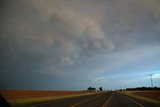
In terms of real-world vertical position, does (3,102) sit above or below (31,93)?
below

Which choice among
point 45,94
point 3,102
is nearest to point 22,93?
point 45,94

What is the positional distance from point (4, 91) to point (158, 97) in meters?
21.3

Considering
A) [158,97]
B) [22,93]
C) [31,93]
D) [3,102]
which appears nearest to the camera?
[3,102]

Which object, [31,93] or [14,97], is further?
[31,93]

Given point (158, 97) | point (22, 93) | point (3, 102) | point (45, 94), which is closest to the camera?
point (3, 102)

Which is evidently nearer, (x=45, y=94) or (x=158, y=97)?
(x=158, y=97)

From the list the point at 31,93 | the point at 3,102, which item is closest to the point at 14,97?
the point at 31,93

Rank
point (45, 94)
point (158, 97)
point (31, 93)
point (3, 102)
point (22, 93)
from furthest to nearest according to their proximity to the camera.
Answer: point (45, 94) < point (31, 93) < point (22, 93) < point (158, 97) < point (3, 102)

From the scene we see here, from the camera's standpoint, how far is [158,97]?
118 ft

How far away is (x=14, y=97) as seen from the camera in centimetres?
3800

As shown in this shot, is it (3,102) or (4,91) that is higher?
(4,91)

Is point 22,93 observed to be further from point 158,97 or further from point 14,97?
point 158,97

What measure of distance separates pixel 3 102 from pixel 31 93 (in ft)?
134

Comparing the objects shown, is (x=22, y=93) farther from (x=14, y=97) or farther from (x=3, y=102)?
(x=3, y=102)
